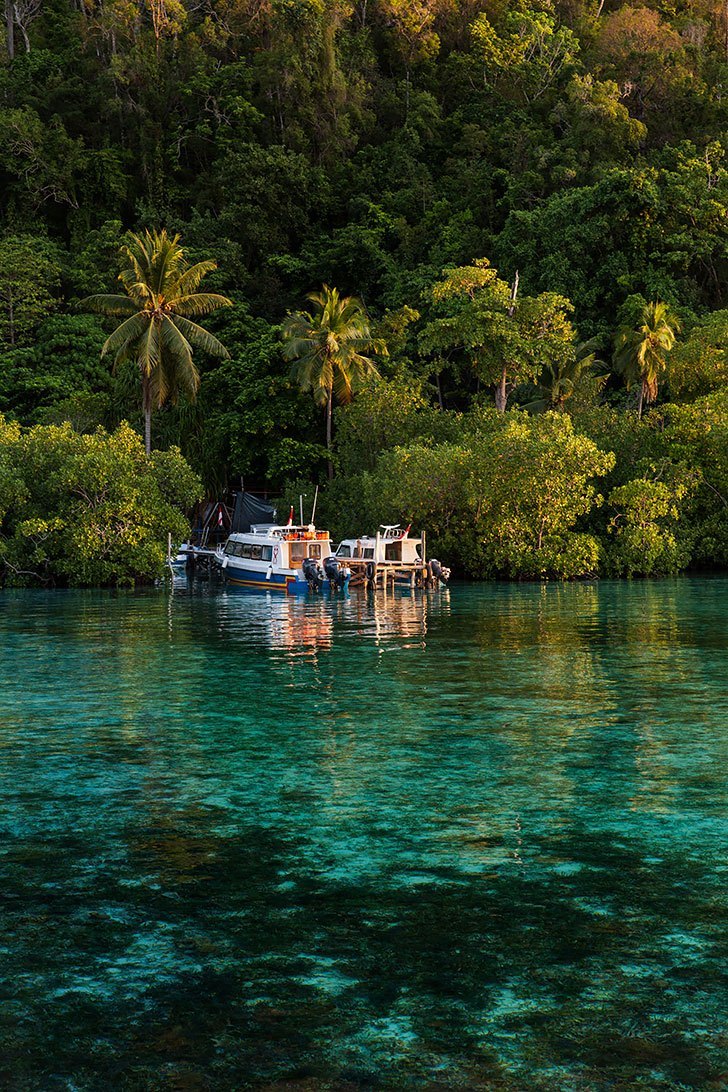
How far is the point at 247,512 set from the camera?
54.5 metres

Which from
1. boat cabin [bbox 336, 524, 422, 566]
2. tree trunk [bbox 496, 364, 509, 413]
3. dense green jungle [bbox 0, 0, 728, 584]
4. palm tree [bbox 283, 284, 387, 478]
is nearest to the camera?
boat cabin [bbox 336, 524, 422, 566]

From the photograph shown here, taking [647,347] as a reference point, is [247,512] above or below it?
below

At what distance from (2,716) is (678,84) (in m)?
63.5

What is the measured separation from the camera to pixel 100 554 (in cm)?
4334

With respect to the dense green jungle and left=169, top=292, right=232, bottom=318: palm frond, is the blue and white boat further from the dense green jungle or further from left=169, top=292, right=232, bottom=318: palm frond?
left=169, top=292, right=232, bottom=318: palm frond

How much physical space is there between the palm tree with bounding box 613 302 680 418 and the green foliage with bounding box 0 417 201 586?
21.8m

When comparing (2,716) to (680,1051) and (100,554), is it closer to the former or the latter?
(680,1051)

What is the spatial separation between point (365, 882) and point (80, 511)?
36.0 metres

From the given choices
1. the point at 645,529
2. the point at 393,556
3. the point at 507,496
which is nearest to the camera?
the point at 507,496

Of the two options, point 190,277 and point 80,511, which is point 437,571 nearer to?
point 80,511

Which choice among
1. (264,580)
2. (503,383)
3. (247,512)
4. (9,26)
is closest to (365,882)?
(264,580)

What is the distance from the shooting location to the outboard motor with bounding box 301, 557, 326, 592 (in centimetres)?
4116

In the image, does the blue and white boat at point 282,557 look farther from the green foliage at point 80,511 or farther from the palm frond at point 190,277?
the palm frond at point 190,277

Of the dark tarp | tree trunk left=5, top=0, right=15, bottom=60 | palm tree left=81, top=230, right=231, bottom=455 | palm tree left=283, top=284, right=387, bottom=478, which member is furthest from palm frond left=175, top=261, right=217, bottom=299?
tree trunk left=5, top=0, right=15, bottom=60
